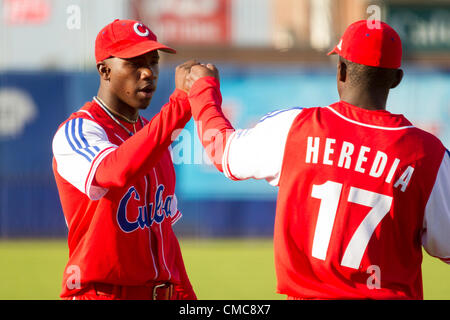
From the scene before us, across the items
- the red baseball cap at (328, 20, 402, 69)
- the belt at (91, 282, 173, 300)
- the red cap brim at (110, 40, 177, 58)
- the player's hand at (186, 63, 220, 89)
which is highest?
the red baseball cap at (328, 20, 402, 69)

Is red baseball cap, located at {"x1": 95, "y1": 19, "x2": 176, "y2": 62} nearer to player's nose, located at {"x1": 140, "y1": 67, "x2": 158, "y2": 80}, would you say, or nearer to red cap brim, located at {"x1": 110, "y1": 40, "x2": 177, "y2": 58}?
red cap brim, located at {"x1": 110, "y1": 40, "x2": 177, "y2": 58}

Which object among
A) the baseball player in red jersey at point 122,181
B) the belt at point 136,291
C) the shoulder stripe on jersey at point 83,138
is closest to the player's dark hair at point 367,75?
the baseball player in red jersey at point 122,181

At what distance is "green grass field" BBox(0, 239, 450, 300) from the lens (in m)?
8.95

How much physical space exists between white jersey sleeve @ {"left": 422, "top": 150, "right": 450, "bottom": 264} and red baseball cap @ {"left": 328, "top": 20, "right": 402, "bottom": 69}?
1.61 ft

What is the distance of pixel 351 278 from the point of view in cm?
304

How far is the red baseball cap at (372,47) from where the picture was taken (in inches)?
123

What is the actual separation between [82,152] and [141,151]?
0.36 m

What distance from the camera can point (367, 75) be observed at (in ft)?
10.4

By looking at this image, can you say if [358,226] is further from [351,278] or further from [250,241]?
[250,241]

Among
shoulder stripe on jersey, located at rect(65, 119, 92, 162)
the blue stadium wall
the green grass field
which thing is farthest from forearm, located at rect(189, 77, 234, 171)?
the blue stadium wall

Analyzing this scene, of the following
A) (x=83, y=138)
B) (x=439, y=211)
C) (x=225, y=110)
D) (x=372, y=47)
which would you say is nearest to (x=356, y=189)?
(x=439, y=211)

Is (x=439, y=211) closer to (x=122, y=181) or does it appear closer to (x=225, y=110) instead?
(x=122, y=181)

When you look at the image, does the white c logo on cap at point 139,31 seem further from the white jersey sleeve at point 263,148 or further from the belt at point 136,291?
the belt at point 136,291
